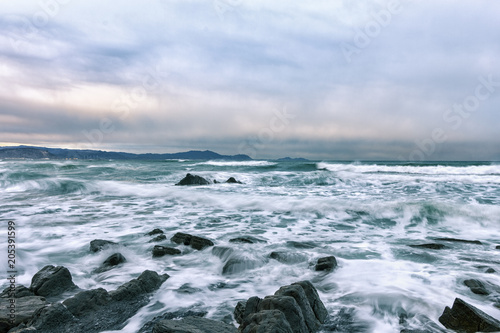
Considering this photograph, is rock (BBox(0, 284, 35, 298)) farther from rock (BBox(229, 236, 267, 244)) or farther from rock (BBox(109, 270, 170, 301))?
rock (BBox(229, 236, 267, 244))

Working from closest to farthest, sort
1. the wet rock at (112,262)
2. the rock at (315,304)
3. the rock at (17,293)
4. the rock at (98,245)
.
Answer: the rock at (315,304), the rock at (17,293), the wet rock at (112,262), the rock at (98,245)

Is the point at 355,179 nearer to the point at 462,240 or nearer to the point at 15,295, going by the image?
the point at 462,240

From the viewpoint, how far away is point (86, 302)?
3.27m

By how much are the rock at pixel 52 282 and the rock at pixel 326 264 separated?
3588 mm

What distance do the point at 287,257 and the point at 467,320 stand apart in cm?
271

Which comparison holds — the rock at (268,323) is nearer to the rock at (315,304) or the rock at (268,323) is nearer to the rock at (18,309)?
the rock at (315,304)

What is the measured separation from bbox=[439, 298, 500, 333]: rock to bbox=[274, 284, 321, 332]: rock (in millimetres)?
1362

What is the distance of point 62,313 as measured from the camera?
2947mm

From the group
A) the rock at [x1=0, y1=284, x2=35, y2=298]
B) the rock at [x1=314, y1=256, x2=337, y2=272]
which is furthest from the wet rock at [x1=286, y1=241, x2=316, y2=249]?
the rock at [x1=0, y1=284, x2=35, y2=298]

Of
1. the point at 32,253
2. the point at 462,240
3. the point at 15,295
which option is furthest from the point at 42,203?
the point at 462,240

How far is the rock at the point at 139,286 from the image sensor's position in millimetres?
3582

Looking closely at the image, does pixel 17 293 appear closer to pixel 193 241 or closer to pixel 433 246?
pixel 193 241

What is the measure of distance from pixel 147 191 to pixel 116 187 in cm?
263

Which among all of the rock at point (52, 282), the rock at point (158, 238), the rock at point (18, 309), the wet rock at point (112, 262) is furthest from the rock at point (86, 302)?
the rock at point (158, 238)
